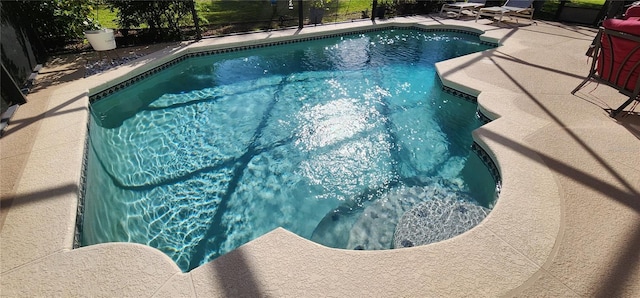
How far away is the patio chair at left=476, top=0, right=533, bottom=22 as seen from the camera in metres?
9.55

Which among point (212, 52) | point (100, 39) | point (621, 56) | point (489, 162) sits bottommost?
point (489, 162)

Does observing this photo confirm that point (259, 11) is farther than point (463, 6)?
Yes

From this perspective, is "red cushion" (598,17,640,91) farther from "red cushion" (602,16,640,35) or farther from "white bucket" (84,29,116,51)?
"white bucket" (84,29,116,51)

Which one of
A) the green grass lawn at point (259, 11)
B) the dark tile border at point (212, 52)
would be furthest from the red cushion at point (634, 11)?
the green grass lawn at point (259, 11)

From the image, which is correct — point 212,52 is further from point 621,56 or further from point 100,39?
point 621,56

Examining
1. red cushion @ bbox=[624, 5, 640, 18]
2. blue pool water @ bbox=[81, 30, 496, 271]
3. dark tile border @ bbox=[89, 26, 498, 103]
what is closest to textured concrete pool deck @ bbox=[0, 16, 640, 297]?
blue pool water @ bbox=[81, 30, 496, 271]

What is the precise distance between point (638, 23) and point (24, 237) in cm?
615

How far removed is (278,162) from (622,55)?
436 cm

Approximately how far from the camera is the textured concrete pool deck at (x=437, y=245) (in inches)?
72.1

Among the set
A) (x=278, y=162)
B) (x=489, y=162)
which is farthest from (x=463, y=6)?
(x=278, y=162)

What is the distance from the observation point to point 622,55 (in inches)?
131

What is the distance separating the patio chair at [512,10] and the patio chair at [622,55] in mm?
7174

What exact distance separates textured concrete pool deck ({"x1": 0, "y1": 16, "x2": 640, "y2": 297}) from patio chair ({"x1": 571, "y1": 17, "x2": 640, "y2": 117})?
0.45 metres

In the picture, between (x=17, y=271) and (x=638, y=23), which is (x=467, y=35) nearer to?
(x=638, y=23)
